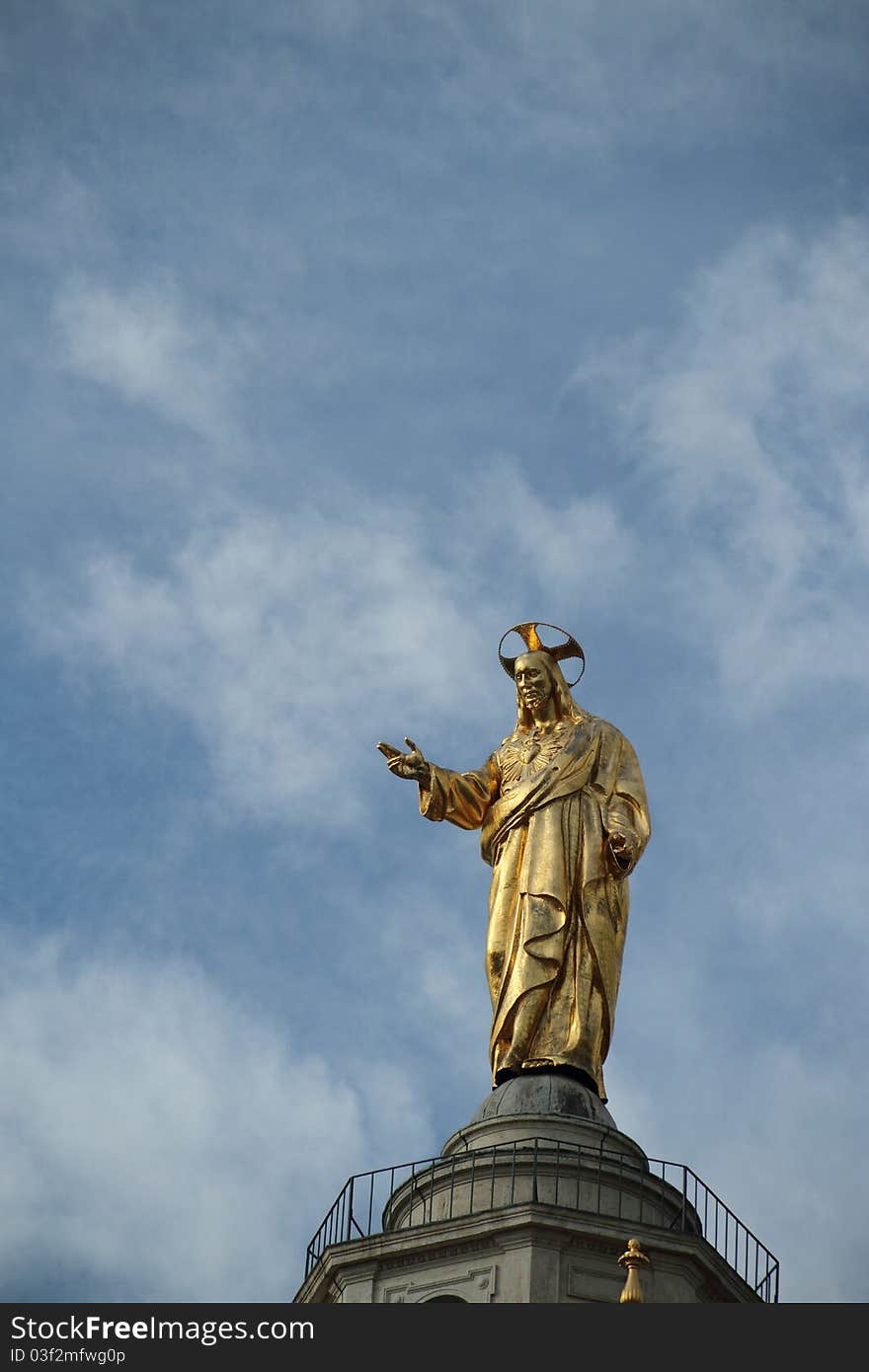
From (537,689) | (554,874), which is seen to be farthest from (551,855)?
(537,689)

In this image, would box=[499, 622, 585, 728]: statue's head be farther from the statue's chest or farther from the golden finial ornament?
the golden finial ornament

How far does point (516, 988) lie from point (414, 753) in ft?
12.6

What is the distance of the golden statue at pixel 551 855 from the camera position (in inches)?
1077

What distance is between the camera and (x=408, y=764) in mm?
29859

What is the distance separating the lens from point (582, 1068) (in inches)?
1061

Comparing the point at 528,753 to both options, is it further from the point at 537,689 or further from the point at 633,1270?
the point at 633,1270

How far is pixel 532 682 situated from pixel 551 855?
3054 mm

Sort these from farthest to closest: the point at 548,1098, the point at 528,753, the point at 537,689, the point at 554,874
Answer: the point at 537,689 → the point at 528,753 → the point at 554,874 → the point at 548,1098

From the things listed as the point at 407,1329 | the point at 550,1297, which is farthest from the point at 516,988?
the point at 407,1329

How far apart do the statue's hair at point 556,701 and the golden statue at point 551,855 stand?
0.7 inches

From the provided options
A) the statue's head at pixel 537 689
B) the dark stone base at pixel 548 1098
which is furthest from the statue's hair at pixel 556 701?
the dark stone base at pixel 548 1098

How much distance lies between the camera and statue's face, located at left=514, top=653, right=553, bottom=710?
3062cm

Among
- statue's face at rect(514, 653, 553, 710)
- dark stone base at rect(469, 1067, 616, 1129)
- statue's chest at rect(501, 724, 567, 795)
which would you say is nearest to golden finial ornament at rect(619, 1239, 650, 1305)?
dark stone base at rect(469, 1067, 616, 1129)

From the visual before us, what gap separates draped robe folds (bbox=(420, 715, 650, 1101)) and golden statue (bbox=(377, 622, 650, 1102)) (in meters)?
0.01
